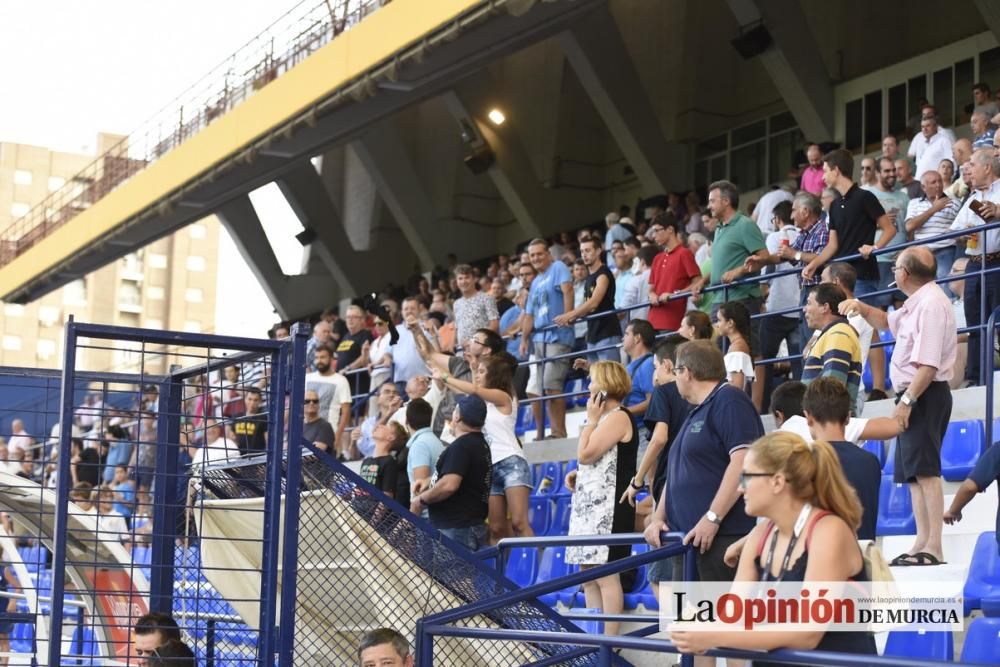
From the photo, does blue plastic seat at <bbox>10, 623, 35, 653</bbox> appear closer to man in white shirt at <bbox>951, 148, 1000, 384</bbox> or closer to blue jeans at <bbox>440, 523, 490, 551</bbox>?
blue jeans at <bbox>440, 523, 490, 551</bbox>

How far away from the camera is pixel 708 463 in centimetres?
534

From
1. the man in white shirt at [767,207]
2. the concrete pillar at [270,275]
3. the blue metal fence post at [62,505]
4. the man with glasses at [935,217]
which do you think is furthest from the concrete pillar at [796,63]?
the blue metal fence post at [62,505]

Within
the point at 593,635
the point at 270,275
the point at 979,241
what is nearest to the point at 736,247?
the point at 979,241

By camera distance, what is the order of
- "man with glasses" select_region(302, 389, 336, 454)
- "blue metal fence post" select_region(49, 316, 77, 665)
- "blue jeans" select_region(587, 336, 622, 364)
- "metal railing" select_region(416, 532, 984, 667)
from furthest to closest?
"blue jeans" select_region(587, 336, 622, 364) < "man with glasses" select_region(302, 389, 336, 454) < "blue metal fence post" select_region(49, 316, 77, 665) < "metal railing" select_region(416, 532, 984, 667)

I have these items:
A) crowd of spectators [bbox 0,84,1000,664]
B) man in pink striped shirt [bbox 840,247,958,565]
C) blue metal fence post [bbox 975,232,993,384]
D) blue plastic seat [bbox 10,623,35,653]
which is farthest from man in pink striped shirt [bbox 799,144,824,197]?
blue plastic seat [bbox 10,623,35,653]

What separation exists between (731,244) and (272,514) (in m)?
5.09

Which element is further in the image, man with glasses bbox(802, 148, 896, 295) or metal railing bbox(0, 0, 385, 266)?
metal railing bbox(0, 0, 385, 266)

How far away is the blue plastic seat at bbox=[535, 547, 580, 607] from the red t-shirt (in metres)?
2.04

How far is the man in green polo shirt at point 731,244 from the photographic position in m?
8.98

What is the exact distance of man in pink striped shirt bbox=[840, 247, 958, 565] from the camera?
596 cm

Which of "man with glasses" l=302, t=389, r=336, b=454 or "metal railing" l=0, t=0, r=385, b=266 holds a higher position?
"metal railing" l=0, t=0, r=385, b=266

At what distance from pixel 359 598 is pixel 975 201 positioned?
4601mm

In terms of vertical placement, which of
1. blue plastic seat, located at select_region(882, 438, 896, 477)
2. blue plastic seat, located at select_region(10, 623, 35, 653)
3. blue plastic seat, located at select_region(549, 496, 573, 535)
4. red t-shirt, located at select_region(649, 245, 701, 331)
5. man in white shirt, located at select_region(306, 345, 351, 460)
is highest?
red t-shirt, located at select_region(649, 245, 701, 331)

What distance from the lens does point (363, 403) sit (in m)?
14.5
